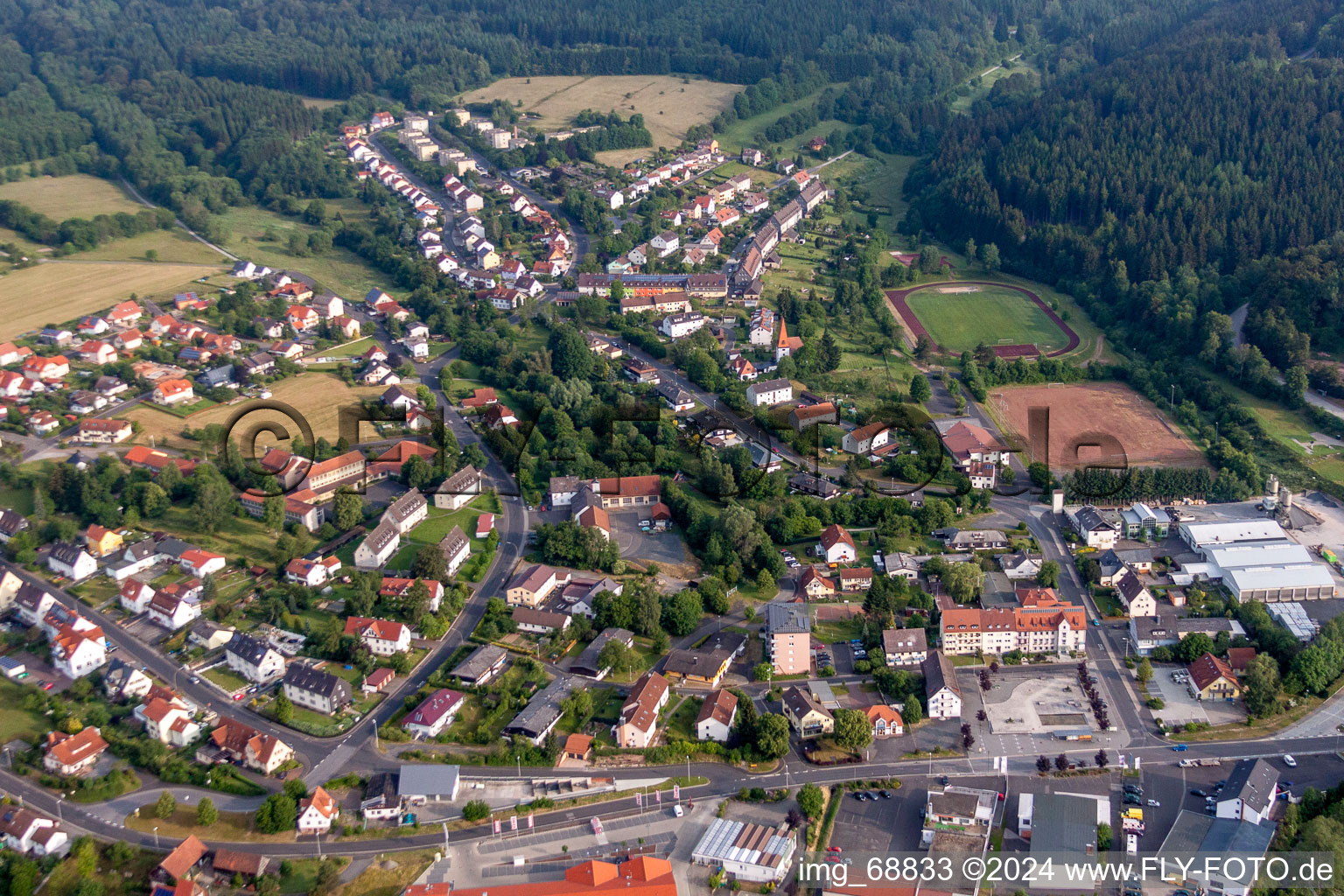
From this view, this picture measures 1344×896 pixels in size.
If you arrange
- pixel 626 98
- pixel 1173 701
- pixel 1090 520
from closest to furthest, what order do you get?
pixel 1173 701 → pixel 1090 520 → pixel 626 98

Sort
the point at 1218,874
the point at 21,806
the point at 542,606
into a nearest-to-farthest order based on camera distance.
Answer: the point at 1218,874
the point at 21,806
the point at 542,606

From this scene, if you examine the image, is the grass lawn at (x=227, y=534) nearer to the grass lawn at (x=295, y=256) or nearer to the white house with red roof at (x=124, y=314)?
the white house with red roof at (x=124, y=314)

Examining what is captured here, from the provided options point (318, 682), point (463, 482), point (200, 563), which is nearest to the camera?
point (318, 682)

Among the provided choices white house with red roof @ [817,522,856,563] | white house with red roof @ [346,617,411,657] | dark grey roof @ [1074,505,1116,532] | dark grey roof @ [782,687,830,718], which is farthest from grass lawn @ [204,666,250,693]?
dark grey roof @ [1074,505,1116,532]

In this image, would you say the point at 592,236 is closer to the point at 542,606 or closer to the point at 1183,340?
the point at 1183,340

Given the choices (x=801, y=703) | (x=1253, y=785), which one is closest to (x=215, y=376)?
(x=801, y=703)

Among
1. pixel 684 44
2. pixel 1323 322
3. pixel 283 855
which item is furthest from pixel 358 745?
pixel 684 44

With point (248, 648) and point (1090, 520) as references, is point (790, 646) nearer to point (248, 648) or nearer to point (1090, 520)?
point (1090, 520)
